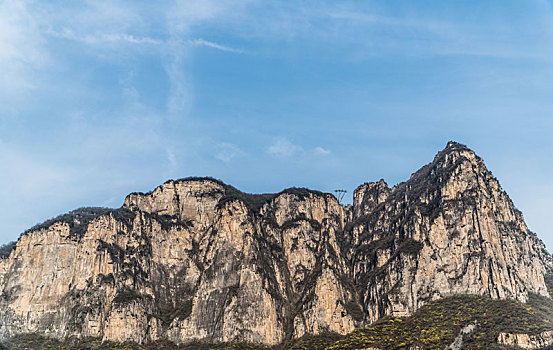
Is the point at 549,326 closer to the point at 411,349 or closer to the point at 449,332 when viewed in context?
the point at 449,332

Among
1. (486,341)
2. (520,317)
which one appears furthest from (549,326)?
(486,341)

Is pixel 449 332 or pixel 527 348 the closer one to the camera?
pixel 527 348

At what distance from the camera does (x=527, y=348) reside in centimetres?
18050

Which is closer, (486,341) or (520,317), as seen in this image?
Answer: (486,341)

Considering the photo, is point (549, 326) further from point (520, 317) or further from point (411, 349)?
point (411, 349)

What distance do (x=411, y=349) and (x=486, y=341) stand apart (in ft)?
73.9

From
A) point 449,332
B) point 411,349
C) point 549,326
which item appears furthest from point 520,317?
point 411,349

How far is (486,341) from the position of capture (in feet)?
614

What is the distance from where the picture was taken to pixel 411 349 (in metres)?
193

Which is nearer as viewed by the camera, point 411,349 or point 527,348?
point 527,348

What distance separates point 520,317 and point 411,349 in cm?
3807

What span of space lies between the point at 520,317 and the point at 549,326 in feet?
31.2

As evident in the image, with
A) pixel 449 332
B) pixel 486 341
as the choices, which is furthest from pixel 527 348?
pixel 449 332

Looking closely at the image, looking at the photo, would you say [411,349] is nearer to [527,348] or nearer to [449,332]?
[449,332]
